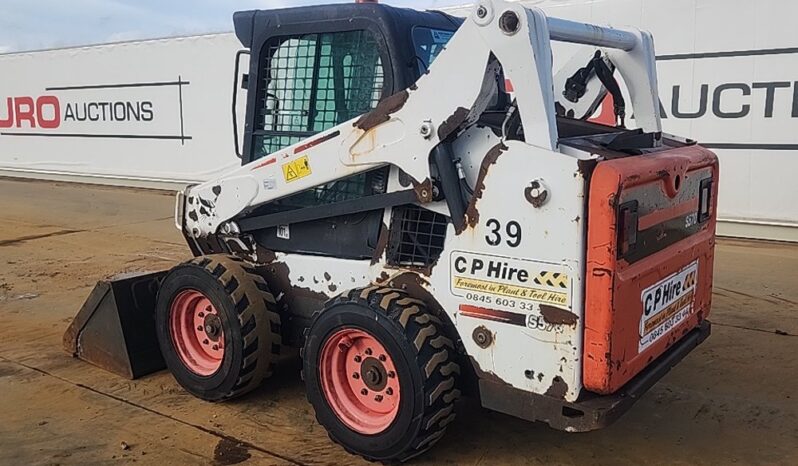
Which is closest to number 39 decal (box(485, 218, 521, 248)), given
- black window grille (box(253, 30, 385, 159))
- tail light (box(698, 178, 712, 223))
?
black window grille (box(253, 30, 385, 159))

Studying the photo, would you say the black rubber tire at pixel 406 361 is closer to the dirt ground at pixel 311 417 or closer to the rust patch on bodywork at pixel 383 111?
the dirt ground at pixel 311 417

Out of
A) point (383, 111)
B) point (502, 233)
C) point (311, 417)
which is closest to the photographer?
point (502, 233)

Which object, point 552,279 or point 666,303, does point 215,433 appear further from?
point 666,303

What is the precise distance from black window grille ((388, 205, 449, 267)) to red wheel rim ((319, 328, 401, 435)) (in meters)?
0.42

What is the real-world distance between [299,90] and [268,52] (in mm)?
294

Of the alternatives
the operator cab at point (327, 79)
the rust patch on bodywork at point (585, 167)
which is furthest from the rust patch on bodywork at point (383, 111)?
the rust patch on bodywork at point (585, 167)

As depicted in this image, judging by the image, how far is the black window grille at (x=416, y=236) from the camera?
337 centimetres

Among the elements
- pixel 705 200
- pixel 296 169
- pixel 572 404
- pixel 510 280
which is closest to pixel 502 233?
pixel 510 280

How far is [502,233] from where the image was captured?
305cm

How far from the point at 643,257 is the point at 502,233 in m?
0.60

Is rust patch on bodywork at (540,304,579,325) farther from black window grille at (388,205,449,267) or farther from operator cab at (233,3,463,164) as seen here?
operator cab at (233,3,463,164)

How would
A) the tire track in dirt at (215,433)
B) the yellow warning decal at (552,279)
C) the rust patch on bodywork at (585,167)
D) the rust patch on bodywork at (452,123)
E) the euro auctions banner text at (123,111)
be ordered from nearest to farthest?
the rust patch on bodywork at (585,167) < the yellow warning decal at (552,279) < the rust patch on bodywork at (452,123) < the tire track in dirt at (215,433) < the euro auctions banner text at (123,111)

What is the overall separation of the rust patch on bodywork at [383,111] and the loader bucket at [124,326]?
1.98m

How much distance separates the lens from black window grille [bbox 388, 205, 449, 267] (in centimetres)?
337
